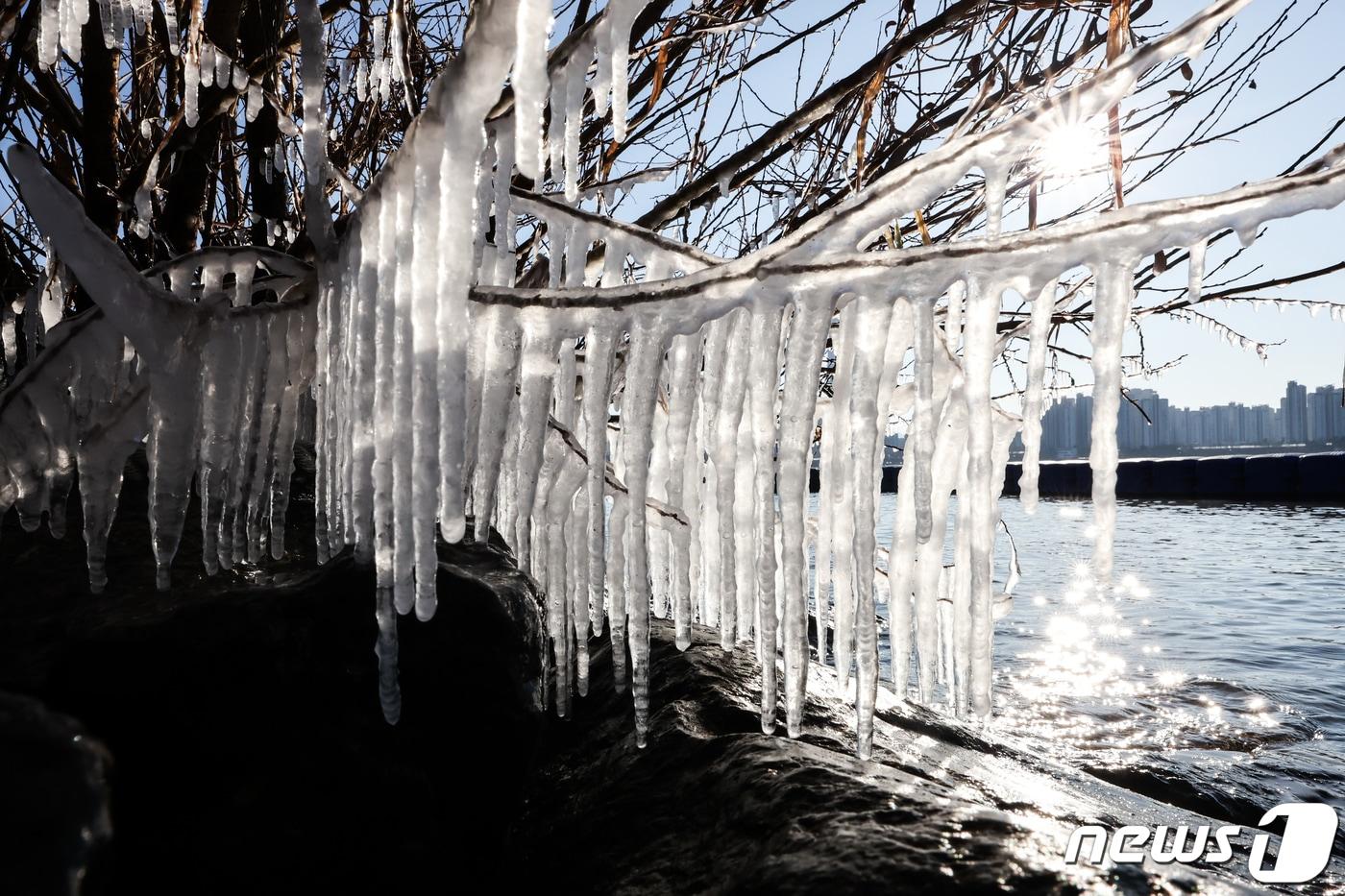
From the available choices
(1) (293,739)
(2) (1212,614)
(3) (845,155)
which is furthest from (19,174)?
(2) (1212,614)

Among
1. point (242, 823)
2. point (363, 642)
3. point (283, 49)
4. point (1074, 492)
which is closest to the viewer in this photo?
point (242, 823)

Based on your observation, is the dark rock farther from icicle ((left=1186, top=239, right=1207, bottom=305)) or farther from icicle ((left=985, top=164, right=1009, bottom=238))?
icicle ((left=1186, top=239, right=1207, bottom=305))

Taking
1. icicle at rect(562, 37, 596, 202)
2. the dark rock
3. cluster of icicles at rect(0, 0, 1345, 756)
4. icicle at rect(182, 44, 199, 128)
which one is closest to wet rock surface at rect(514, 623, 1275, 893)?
cluster of icicles at rect(0, 0, 1345, 756)

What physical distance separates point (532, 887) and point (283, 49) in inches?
132

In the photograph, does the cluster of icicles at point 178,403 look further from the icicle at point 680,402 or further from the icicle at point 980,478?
the icicle at point 980,478

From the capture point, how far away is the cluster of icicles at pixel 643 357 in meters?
0.85

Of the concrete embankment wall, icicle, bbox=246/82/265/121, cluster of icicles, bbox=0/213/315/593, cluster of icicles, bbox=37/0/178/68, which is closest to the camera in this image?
cluster of icicles, bbox=37/0/178/68

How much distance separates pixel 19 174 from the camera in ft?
3.95

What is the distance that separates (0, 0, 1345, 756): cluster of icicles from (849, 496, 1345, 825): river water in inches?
13.3

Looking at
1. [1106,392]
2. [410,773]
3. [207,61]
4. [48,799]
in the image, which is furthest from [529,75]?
[207,61]

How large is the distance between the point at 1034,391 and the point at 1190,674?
5.38m

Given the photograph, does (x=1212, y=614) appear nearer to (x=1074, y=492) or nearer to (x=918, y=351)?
(x=918, y=351)

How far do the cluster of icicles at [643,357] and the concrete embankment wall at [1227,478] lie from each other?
59.4 feet

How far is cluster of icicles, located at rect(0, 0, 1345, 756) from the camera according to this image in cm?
85
